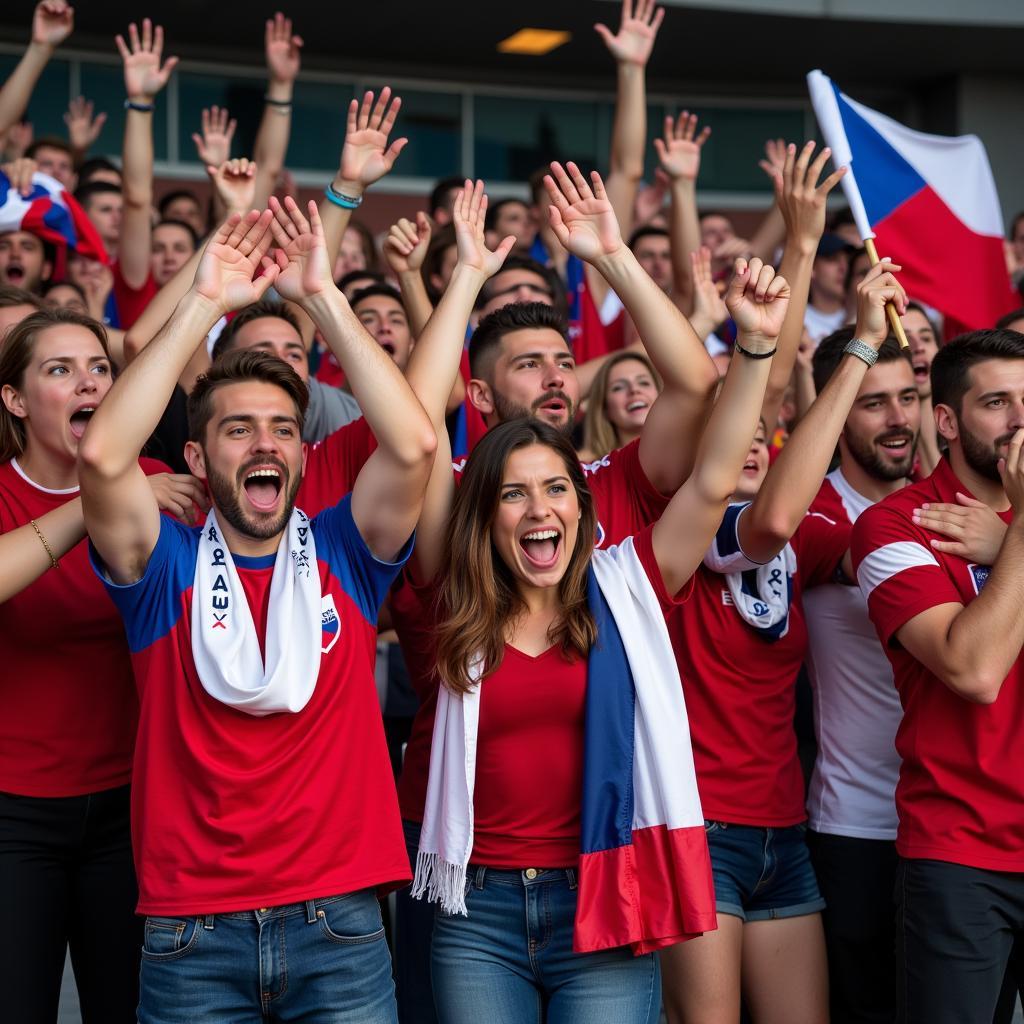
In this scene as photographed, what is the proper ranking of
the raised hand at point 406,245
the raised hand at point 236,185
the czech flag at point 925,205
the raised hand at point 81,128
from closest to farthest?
the raised hand at point 406,245 → the raised hand at point 236,185 → the czech flag at point 925,205 → the raised hand at point 81,128

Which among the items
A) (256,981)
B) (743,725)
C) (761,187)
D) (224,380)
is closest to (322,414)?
(224,380)

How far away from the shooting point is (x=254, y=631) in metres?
3.25

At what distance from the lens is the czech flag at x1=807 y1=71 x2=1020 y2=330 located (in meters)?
5.41

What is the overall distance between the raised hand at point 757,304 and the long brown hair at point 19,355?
167cm

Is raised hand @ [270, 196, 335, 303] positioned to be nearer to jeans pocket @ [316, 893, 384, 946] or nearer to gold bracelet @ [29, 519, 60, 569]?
gold bracelet @ [29, 519, 60, 569]

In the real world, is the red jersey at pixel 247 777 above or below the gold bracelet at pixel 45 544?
below

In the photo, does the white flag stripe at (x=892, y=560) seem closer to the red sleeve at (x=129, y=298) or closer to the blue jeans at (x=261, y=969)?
the blue jeans at (x=261, y=969)

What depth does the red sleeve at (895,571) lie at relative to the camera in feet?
12.1

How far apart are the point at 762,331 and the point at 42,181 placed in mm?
3752

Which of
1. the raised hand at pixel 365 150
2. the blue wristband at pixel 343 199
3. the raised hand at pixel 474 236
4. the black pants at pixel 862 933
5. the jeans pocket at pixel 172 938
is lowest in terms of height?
the black pants at pixel 862 933

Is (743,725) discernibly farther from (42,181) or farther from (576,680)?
(42,181)

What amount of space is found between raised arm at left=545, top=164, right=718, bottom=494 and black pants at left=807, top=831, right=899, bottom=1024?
3.81ft

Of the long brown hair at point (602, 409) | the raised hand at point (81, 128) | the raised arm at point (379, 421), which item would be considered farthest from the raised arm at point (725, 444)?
the raised hand at point (81, 128)

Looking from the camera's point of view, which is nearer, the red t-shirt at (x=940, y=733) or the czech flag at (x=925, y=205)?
the red t-shirt at (x=940, y=733)
